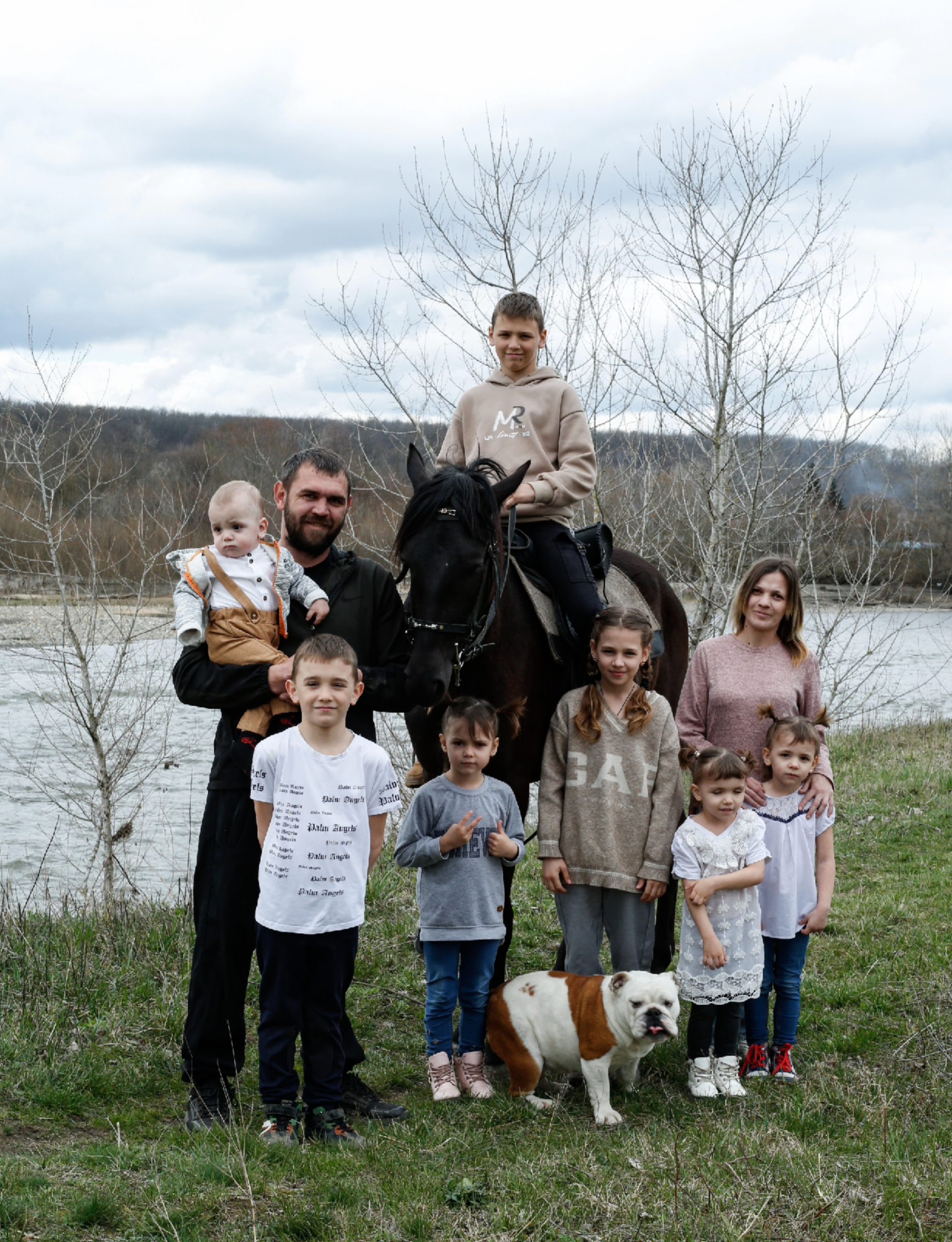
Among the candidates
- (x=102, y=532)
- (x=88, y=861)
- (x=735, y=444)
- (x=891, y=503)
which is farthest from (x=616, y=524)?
(x=891, y=503)

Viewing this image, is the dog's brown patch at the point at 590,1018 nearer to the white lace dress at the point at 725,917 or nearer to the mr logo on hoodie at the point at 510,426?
the white lace dress at the point at 725,917

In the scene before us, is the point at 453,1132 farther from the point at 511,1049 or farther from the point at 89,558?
the point at 89,558

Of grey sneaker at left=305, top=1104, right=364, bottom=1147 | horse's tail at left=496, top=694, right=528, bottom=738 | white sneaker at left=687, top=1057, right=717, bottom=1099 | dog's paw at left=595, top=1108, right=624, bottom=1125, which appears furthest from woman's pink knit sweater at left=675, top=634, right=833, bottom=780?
grey sneaker at left=305, top=1104, right=364, bottom=1147

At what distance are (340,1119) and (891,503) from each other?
56.6 feet

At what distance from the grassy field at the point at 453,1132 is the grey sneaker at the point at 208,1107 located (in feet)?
0.24

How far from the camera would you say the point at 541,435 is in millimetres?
4754

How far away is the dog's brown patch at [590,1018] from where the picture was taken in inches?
150

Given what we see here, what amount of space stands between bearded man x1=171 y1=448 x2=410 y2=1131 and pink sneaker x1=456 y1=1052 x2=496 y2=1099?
0.28 metres

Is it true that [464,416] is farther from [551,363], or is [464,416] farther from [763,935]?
[551,363]

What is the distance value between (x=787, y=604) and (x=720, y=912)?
1279mm

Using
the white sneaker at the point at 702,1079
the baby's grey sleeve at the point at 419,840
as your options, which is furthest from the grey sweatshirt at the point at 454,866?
the white sneaker at the point at 702,1079

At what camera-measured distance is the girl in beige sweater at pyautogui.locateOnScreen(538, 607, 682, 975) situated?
408 centimetres

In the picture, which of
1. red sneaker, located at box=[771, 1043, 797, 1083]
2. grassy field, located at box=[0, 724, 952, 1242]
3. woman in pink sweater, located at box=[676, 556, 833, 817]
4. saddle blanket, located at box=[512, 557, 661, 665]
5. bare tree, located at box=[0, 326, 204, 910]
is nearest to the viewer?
grassy field, located at box=[0, 724, 952, 1242]

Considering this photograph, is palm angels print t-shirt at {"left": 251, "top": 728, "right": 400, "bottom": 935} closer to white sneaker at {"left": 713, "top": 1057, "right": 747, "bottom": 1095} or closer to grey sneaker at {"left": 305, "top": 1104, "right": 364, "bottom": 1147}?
grey sneaker at {"left": 305, "top": 1104, "right": 364, "bottom": 1147}
